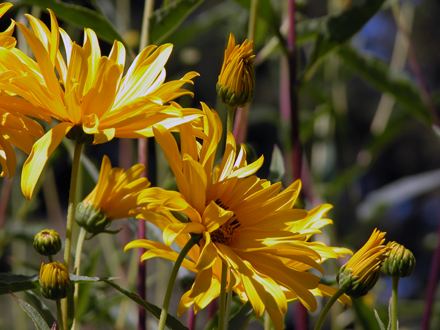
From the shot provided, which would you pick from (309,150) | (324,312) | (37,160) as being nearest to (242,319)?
(324,312)

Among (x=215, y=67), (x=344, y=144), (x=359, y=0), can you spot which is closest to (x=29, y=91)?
(x=359, y=0)

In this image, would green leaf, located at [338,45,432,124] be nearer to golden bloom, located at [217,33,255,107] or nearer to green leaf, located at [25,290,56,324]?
golden bloom, located at [217,33,255,107]

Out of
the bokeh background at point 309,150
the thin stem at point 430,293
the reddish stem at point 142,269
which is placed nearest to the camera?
the reddish stem at point 142,269

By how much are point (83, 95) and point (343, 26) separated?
1.09ft

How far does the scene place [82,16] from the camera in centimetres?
48

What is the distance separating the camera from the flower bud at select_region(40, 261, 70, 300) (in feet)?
0.90

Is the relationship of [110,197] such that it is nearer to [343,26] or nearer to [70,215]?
[70,215]

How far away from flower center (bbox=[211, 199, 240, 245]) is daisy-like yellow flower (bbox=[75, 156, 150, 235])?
0.19 feet

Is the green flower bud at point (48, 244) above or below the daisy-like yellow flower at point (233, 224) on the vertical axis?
below

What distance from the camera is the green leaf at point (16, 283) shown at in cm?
29

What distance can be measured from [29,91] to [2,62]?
0.02 meters

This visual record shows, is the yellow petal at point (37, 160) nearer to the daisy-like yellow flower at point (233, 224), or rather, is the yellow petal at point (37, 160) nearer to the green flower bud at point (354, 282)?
the daisy-like yellow flower at point (233, 224)

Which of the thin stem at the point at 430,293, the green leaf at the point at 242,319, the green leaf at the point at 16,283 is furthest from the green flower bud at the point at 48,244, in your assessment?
the thin stem at the point at 430,293

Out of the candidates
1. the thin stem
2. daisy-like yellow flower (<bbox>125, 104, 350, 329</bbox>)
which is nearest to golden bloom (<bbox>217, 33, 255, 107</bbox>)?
daisy-like yellow flower (<bbox>125, 104, 350, 329</bbox>)
